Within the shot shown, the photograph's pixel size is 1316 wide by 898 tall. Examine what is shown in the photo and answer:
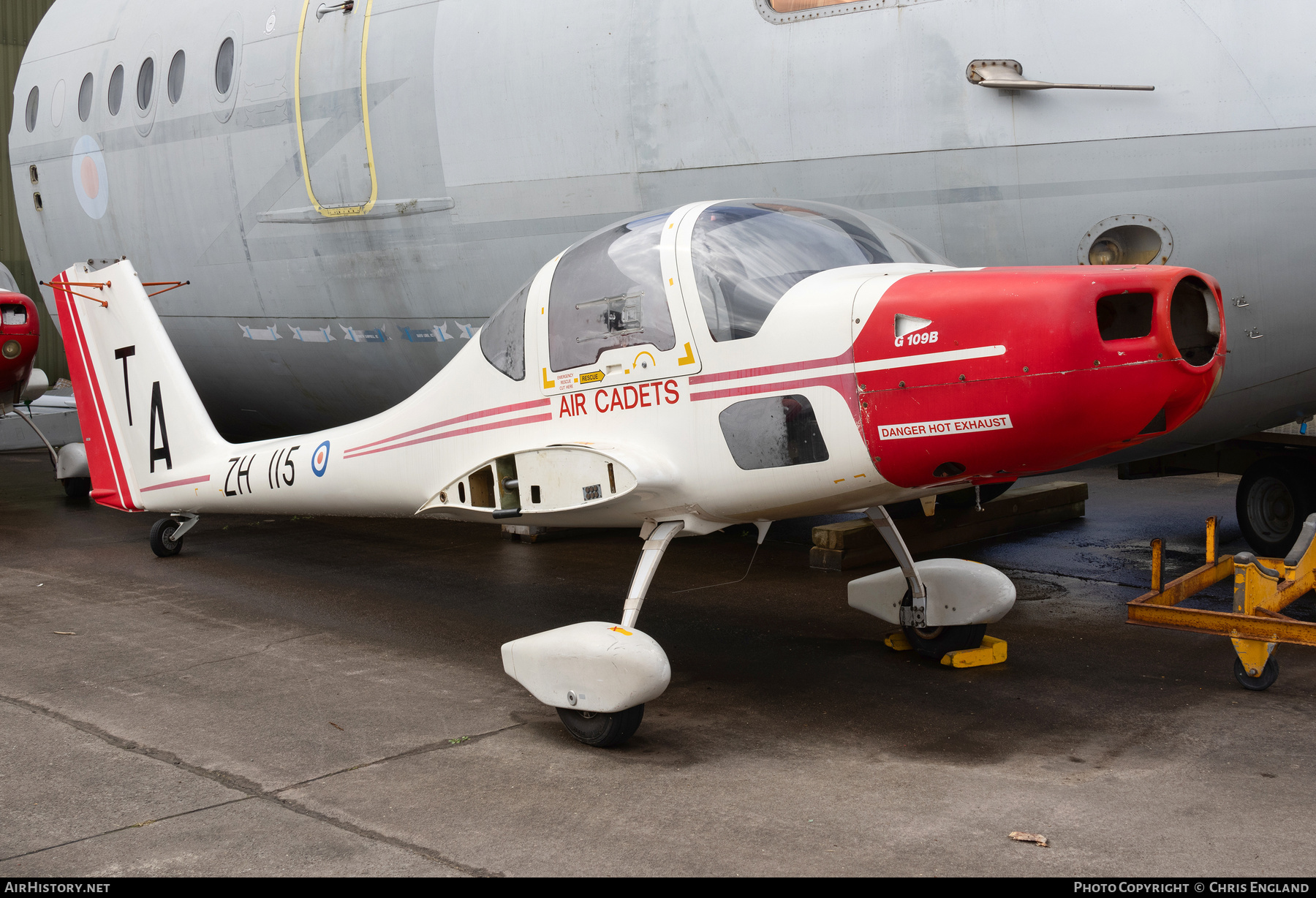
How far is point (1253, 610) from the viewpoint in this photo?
15.9ft

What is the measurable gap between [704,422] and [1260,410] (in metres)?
3.00

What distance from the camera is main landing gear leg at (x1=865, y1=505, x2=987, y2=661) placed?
5379 mm

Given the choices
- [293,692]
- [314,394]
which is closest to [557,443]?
[293,692]

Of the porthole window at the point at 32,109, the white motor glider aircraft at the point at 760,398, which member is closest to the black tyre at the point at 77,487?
the porthole window at the point at 32,109

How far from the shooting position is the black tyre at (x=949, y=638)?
550 cm

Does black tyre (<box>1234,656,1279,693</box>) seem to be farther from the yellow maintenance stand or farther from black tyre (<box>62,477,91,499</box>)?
black tyre (<box>62,477,91,499</box>)

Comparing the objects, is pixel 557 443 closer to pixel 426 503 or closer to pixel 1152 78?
pixel 426 503

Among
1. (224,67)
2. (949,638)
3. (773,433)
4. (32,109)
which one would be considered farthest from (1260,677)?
(32,109)

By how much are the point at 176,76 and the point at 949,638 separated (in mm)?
7330

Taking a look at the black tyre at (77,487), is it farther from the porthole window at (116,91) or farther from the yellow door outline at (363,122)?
the yellow door outline at (363,122)

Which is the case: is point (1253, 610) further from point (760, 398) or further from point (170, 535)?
point (170, 535)

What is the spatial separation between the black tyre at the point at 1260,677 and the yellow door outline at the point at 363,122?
228 inches

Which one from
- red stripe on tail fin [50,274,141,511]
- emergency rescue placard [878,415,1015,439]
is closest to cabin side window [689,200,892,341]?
emergency rescue placard [878,415,1015,439]

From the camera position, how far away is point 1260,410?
19.0 feet
